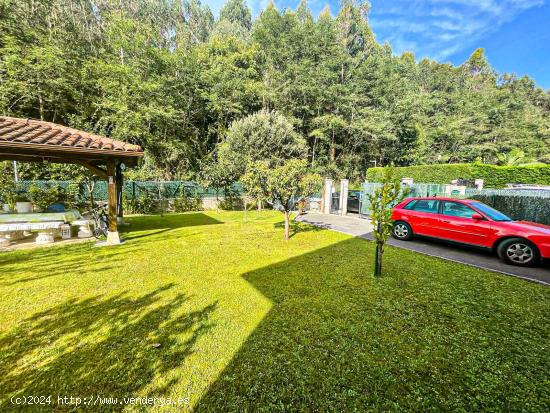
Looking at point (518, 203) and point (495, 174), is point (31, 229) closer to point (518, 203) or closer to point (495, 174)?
point (518, 203)

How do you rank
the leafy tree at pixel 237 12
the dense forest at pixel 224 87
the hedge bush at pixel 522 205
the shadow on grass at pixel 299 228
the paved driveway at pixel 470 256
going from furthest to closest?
the leafy tree at pixel 237 12 < the dense forest at pixel 224 87 < the shadow on grass at pixel 299 228 < the hedge bush at pixel 522 205 < the paved driveway at pixel 470 256

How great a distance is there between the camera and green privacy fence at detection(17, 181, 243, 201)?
1343 centimetres

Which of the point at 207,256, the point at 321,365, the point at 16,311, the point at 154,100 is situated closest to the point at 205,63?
the point at 154,100

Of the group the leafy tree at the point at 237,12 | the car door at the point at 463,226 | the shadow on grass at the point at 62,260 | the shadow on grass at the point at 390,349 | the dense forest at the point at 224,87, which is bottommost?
the shadow on grass at the point at 390,349

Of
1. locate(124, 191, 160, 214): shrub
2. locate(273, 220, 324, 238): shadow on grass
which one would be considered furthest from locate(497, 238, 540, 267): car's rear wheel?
locate(124, 191, 160, 214): shrub

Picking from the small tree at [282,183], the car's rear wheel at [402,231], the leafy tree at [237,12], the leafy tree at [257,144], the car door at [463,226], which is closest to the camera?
the car door at [463,226]

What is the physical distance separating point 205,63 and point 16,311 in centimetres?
2417

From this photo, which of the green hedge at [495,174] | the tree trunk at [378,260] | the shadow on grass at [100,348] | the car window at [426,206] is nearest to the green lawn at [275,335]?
the shadow on grass at [100,348]

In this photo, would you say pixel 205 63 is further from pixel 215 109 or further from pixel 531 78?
pixel 531 78

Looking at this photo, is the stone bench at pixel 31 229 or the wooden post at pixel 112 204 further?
the wooden post at pixel 112 204

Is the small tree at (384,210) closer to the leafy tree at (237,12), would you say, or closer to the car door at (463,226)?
the car door at (463,226)

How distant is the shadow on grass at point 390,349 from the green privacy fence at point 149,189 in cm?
1341

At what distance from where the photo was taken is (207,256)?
19.2 feet

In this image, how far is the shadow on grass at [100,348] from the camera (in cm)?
210
